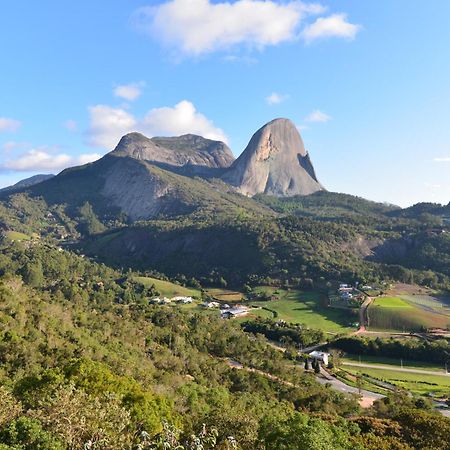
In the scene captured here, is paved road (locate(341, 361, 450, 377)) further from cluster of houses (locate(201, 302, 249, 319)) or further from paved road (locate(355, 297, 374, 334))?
cluster of houses (locate(201, 302, 249, 319))

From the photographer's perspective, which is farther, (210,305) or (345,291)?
(345,291)

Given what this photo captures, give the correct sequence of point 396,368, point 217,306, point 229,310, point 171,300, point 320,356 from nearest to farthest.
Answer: point 396,368 → point 320,356 → point 229,310 → point 217,306 → point 171,300

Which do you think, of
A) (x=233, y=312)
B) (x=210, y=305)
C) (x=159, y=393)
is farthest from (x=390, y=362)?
(x=159, y=393)

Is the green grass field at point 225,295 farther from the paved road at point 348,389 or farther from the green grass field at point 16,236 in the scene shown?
the green grass field at point 16,236

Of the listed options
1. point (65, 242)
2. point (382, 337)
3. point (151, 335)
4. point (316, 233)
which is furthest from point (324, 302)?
point (65, 242)

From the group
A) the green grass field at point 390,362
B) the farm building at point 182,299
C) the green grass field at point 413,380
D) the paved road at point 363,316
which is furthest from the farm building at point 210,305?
the green grass field at point 413,380

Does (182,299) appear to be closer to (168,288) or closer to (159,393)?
(168,288)
